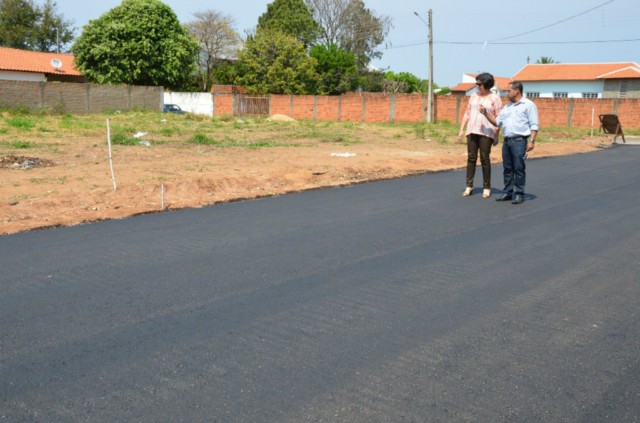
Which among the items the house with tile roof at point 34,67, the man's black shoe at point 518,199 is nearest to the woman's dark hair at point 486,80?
the man's black shoe at point 518,199

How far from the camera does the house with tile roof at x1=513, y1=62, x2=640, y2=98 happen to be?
58.4 m

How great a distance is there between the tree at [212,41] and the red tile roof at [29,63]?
16065 millimetres

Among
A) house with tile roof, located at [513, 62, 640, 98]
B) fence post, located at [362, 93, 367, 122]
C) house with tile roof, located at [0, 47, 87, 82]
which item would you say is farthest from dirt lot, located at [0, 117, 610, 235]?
house with tile roof, located at [513, 62, 640, 98]

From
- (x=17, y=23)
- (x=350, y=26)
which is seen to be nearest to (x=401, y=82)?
(x=350, y=26)

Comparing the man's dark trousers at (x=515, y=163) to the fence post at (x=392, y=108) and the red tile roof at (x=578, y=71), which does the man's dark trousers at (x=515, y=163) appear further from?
the red tile roof at (x=578, y=71)

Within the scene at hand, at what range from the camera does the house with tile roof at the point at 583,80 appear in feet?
192

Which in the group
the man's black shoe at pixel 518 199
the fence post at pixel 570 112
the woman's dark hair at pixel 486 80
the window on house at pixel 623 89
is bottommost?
the man's black shoe at pixel 518 199

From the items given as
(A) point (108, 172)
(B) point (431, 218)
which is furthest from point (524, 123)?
(A) point (108, 172)

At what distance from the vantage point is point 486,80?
9.29m

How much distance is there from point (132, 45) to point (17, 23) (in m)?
28.1

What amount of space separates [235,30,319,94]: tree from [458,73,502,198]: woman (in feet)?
161

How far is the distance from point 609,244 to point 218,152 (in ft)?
40.9

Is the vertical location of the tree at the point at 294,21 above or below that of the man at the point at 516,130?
above

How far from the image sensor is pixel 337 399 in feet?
10.6
